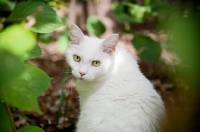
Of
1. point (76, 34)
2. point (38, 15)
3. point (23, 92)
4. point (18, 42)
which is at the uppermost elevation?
point (18, 42)

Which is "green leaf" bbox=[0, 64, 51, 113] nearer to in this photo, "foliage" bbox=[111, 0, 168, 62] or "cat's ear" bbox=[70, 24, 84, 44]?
"cat's ear" bbox=[70, 24, 84, 44]

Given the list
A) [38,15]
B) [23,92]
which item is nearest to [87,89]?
[38,15]

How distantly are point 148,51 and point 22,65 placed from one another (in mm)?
1709

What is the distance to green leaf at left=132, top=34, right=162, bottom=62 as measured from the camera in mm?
2234

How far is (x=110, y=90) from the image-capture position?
1813 millimetres

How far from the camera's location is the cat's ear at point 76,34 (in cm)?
193

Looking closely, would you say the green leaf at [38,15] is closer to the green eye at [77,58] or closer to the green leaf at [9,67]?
the green leaf at [9,67]

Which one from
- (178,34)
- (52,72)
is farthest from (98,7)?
(178,34)

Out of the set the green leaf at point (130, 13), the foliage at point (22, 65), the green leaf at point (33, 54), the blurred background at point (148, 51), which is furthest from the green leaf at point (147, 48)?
the green leaf at point (33, 54)

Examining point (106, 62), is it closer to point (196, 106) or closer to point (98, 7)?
point (196, 106)

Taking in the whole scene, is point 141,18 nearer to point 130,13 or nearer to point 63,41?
point 130,13

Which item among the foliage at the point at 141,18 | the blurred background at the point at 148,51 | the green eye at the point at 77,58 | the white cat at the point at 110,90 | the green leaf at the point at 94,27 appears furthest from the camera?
the green leaf at the point at 94,27

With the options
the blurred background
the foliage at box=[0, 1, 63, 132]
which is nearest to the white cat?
the blurred background

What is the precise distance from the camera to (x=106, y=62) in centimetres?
191
